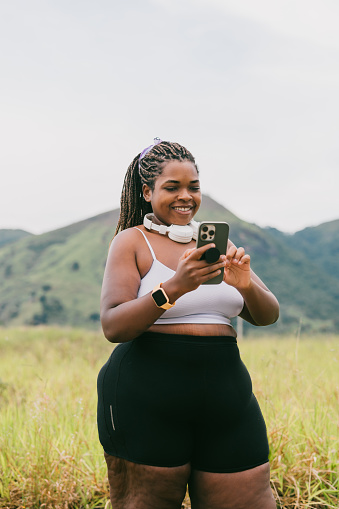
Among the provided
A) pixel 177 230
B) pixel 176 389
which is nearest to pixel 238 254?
pixel 177 230

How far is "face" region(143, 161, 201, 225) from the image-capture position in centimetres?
221

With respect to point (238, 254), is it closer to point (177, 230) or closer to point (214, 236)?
point (214, 236)

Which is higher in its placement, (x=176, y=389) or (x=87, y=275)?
(x=176, y=389)

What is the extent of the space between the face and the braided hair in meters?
0.07

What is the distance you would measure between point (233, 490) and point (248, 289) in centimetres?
74

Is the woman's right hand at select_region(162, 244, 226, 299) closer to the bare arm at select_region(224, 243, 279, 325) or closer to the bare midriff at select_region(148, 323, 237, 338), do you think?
the bare arm at select_region(224, 243, 279, 325)

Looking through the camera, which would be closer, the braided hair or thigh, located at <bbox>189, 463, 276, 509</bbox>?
thigh, located at <bbox>189, 463, 276, 509</bbox>

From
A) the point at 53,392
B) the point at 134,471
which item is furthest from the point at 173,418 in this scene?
the point at 53,392

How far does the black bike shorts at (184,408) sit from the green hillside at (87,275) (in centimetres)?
5662

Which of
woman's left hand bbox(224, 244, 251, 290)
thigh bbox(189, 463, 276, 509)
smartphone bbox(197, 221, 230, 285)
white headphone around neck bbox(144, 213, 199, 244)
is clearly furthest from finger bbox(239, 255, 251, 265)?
thigh bbox(189, 463, 276, 509)

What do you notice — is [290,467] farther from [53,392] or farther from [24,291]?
[24,291]

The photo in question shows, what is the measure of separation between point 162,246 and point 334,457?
211cm

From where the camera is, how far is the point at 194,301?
208 centimetres

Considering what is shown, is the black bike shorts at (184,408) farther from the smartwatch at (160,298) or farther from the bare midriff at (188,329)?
the smartwatch at (160,298)
